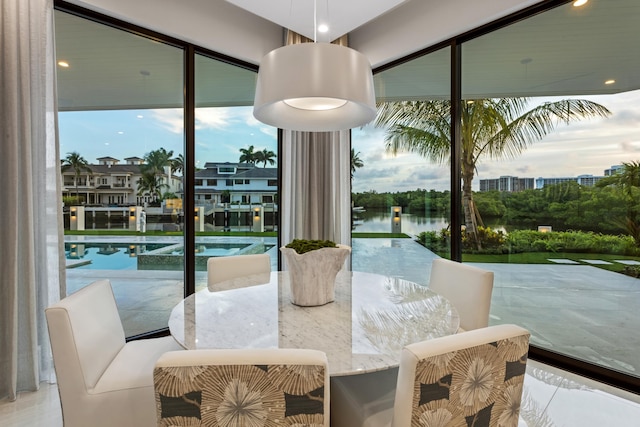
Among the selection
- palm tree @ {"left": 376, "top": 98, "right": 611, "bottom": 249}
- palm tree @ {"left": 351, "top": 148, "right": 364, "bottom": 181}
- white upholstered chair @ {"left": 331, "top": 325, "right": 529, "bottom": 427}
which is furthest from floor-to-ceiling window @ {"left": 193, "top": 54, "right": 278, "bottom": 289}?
white upholstered chair @ {"left": 331, "top": 325, "right": 529, "bottom": 427}

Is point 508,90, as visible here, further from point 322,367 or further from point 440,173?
point 322,367

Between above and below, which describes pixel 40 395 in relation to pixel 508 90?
below

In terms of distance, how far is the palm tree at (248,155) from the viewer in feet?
11.6

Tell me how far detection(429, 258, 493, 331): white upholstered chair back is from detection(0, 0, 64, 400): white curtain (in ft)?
8.12

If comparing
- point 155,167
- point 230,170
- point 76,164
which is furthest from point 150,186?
point 230,170

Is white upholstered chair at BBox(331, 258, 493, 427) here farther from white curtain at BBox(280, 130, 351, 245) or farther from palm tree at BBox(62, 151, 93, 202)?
palm tree at BBox(62, 151, 93, 202)

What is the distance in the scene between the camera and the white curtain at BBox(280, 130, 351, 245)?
3.67 m

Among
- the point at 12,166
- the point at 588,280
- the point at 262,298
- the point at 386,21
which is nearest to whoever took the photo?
the point at 262,298

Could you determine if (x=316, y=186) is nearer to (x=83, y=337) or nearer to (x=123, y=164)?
(x=123, y=164)

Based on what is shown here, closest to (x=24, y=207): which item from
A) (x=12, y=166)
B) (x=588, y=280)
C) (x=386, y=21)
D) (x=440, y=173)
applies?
(x=12, y=166)

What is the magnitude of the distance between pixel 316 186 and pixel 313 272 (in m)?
2.33

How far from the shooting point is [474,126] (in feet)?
9.57

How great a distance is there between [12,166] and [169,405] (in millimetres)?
2055

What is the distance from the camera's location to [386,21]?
3.39 m
